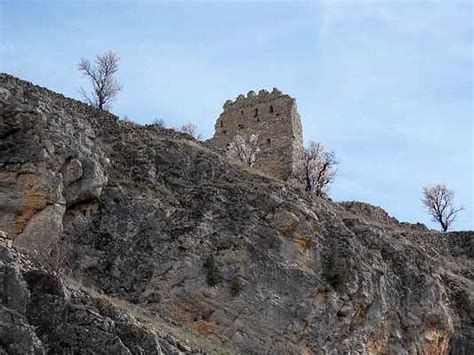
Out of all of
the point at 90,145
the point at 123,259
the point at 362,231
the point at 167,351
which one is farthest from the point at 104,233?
the point at 362,231

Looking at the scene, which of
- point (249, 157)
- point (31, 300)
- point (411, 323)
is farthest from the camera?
point (249, 157)

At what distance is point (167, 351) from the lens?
49.3 ft

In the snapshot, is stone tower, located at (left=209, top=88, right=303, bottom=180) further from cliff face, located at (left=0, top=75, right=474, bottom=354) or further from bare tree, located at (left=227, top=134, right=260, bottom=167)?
cliff face, located at (left=0, top=75, right=474, bottom=354)

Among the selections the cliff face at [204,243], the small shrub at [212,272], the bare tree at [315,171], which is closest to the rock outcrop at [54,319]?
the cliff face at [204,243]

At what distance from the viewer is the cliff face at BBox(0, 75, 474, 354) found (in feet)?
71.7

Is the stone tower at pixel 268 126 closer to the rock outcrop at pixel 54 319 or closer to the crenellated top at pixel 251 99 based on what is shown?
the crenellated top at pixel 251 99

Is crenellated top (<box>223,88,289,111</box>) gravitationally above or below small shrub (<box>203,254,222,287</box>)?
above

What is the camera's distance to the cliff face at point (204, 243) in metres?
21.9

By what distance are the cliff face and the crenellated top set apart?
27.5m

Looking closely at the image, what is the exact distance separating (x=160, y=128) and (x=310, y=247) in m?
9.73

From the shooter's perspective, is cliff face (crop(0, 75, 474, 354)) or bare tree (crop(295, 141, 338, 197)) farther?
bare tree (crop(295, 141, 338, 197))

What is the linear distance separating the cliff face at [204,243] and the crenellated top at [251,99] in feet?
90.4

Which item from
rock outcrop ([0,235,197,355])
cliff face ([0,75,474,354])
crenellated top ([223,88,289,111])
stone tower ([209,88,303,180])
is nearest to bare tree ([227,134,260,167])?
stone tower ([209,88,303,180])

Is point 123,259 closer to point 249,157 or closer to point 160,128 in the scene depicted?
point 160,128
